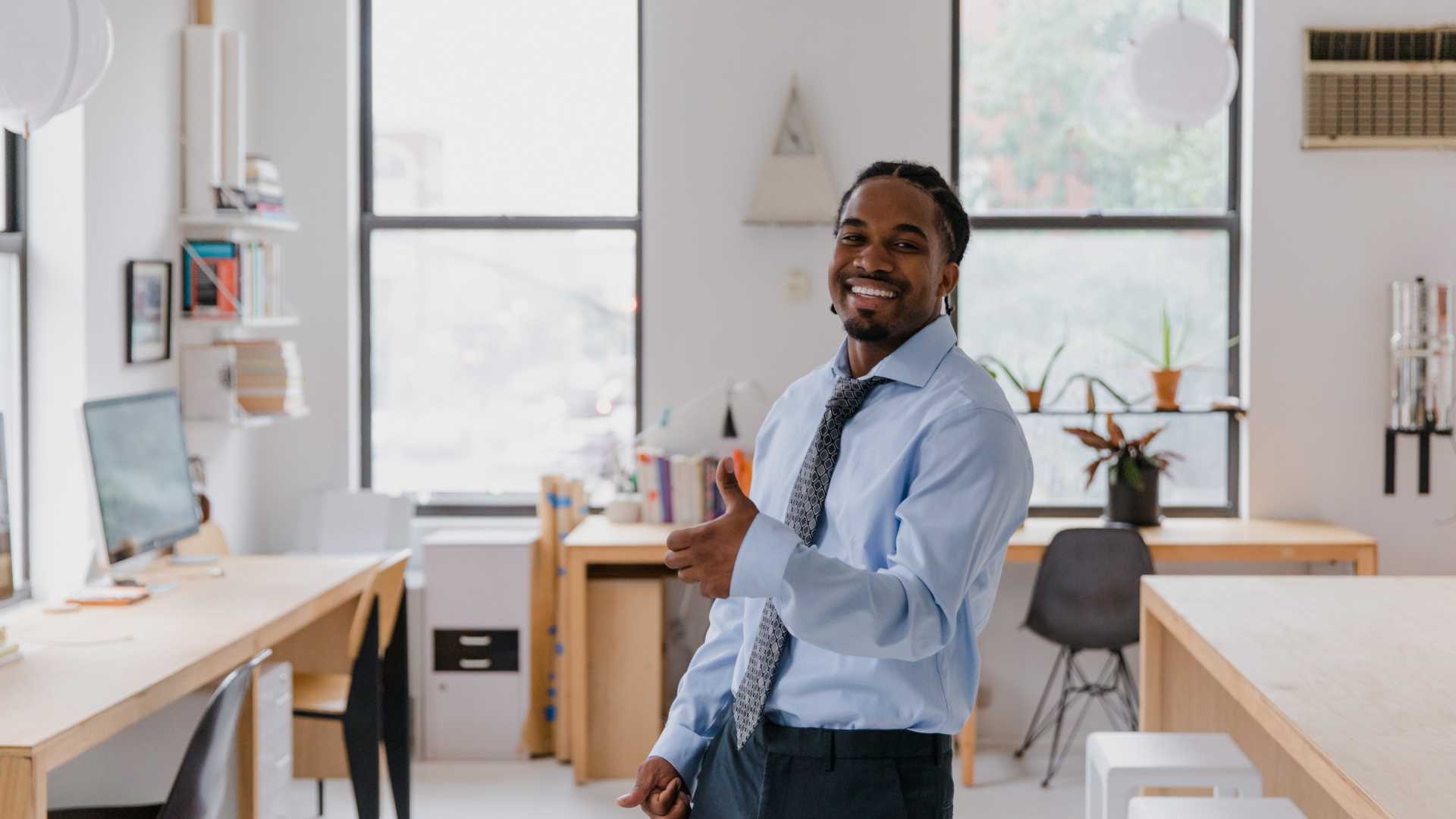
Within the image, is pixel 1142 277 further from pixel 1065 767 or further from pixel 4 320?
pixel 4 320

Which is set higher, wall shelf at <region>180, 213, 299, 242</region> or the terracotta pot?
wall shelf at <region>180, 213, 299, 242</region>

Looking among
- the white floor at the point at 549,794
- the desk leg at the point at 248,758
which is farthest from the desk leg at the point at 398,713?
the desk leg at the point at 248,758

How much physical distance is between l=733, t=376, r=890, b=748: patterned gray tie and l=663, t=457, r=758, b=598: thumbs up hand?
0.77 ft

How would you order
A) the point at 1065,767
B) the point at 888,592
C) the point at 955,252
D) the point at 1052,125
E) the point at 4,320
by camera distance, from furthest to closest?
the point at 1052,125
the point at 1065,767
the point at 4,320
the point at 955,252
the point at 888,592

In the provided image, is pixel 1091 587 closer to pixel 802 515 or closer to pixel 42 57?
pixel 802 515

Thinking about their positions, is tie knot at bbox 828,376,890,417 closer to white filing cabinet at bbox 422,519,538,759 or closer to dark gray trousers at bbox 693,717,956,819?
dark gray trousers at bbox 693,717,956,819

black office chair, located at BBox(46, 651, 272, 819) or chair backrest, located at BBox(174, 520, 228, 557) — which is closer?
black office chair, located at BBox(46, 651, 272, 819)

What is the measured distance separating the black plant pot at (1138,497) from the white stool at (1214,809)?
235cm

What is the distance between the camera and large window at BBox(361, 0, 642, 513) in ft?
16.8

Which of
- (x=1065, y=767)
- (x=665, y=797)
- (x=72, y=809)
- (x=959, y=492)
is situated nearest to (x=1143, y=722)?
(x=1065, y=767)

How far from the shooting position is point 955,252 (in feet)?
5.91

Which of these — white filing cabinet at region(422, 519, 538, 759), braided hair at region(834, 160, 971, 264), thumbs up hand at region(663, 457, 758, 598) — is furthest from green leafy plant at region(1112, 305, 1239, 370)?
thumbs up hand at region(663, 457, 758, 598)

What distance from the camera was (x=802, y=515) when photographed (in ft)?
5.65

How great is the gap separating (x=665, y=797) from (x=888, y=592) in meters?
0.56
